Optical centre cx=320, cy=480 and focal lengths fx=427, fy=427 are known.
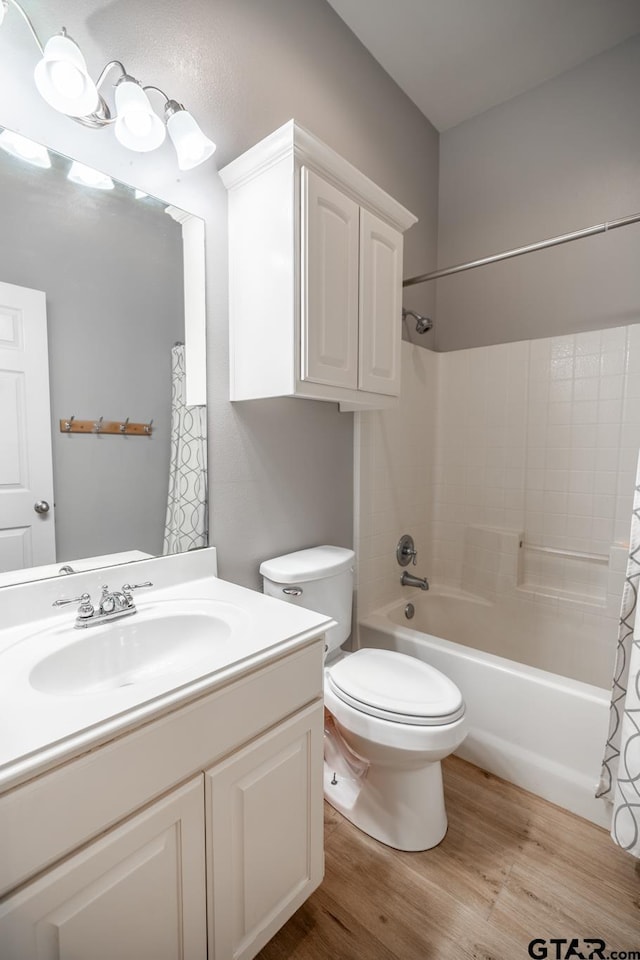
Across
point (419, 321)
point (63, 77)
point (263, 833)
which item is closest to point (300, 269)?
point (63, 77)

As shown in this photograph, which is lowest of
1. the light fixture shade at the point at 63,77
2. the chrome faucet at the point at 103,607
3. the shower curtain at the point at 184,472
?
the chrome faucet at the point at 103,607

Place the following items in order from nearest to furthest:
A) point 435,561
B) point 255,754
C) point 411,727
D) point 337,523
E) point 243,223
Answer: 1. point 255,754
2. point 411,727
3. point 243,223
4. point 337,523
5. point 435,561

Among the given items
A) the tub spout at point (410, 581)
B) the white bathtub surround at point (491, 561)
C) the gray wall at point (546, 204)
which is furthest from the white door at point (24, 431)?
the gray wall at point (546, 204)

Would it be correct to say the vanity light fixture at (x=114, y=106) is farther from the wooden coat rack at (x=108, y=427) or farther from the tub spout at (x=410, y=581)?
the tub spout at (x=410, y=581)

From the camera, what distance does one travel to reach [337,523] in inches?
73.1

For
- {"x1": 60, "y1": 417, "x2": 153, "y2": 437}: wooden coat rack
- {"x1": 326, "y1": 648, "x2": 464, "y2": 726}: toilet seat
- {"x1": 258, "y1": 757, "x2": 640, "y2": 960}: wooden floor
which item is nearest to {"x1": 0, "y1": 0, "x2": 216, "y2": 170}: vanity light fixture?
{"x1": 60, "y1": 417, "x2": 153, "y2": 437}: wooden coat rack

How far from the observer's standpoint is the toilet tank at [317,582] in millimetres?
1425

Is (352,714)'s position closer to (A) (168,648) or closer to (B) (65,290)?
(A) (168,648)

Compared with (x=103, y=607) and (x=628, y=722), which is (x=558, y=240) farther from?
(x=103, y=607)

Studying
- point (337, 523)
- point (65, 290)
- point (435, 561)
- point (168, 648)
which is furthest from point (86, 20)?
point (435, 561)

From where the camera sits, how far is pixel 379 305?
1.53 m

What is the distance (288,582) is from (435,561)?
1.36 m

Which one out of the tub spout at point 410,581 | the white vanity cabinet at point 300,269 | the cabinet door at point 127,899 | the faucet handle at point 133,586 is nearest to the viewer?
the cabinet door at point 127,899

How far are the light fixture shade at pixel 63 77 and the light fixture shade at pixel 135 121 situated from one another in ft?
0.27
